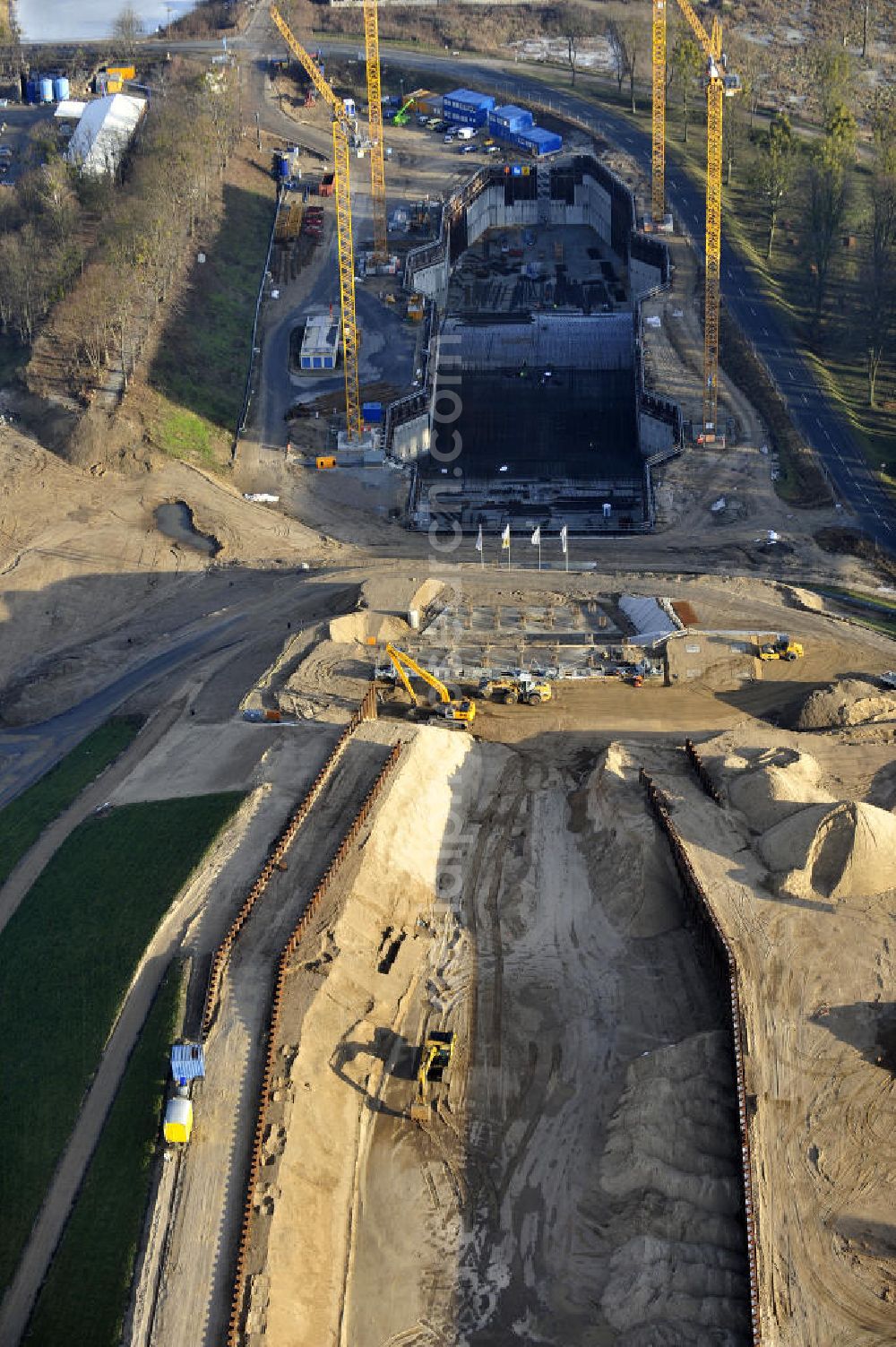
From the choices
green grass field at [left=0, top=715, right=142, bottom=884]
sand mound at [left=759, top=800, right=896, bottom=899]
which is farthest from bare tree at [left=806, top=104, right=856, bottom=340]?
sand mound at [left=759, top=800, right=896, bottom=899]

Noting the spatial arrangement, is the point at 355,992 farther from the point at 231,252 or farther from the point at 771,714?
the point at 231,252

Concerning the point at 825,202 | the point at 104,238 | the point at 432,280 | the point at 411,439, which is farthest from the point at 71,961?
the point at 825,202

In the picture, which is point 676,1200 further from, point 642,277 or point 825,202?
point 825,202

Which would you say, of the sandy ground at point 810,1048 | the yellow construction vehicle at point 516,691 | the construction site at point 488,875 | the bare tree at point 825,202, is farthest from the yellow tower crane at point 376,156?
the sandy ground at point 810,1048

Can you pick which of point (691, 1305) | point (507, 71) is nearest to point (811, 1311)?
point (691, 1305)

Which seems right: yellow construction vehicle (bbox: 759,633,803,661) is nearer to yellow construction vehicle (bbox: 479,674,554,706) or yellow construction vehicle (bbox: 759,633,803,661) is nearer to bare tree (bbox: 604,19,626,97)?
yellow construction vehicle (bbox: 479,674,554,706)

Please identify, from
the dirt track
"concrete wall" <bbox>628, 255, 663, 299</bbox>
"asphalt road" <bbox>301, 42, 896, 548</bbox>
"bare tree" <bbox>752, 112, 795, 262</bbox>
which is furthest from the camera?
"bare tree" <bbox>752, 112, 795, 262</bbox>

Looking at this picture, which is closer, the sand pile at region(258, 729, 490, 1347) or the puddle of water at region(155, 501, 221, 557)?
the sand pile at region(258, 729, 490, 1347)
